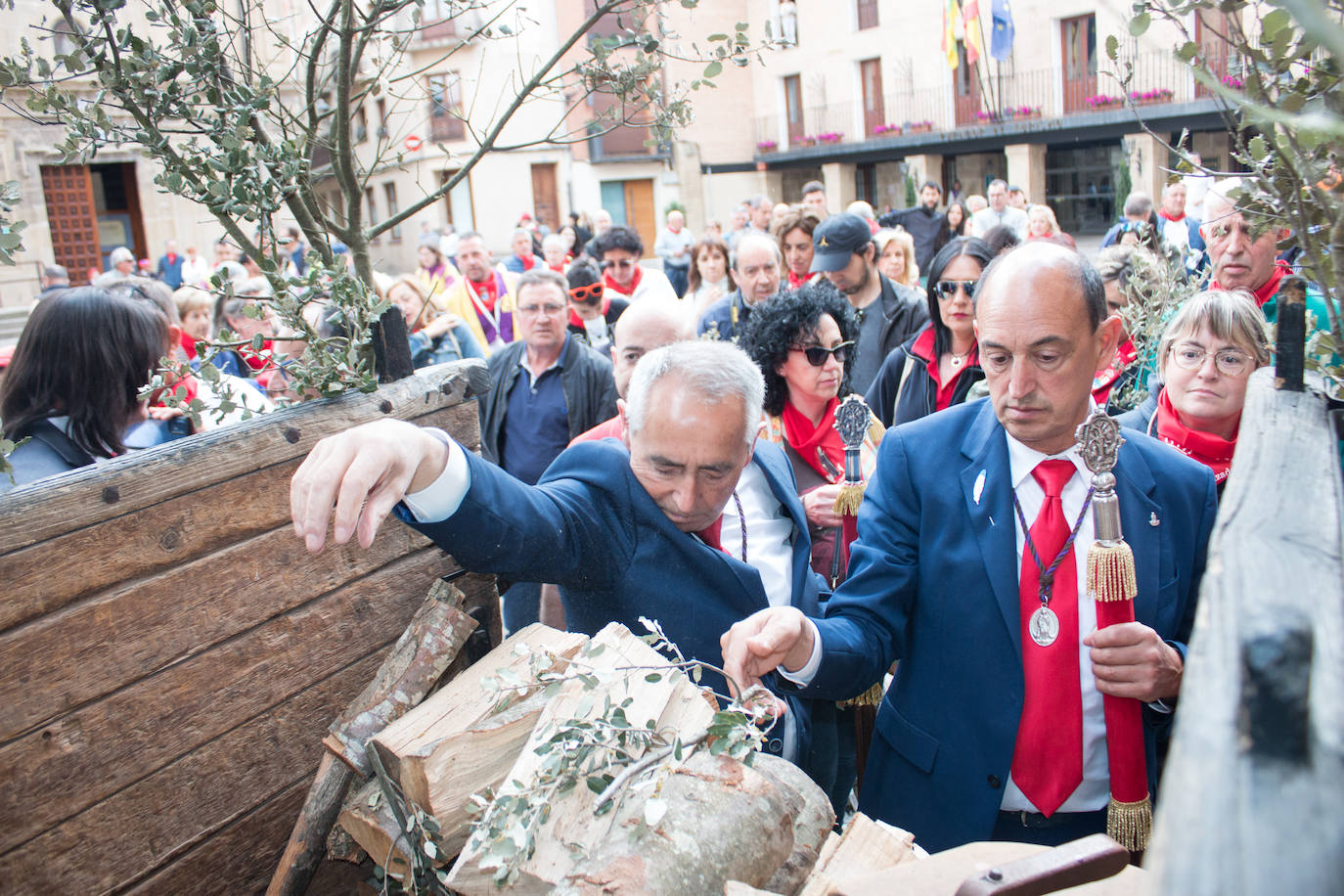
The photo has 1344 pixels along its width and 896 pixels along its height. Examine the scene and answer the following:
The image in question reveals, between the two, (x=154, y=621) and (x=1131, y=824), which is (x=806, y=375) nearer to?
(x=1131, y=824)

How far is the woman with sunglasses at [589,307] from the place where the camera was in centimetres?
677

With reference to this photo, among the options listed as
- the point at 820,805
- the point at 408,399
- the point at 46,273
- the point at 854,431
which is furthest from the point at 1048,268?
the point at 46,273

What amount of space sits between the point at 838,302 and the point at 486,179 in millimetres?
30036

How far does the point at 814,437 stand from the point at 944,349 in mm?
1006

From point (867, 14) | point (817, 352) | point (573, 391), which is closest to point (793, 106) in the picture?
point (867, 14)

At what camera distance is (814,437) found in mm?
3707

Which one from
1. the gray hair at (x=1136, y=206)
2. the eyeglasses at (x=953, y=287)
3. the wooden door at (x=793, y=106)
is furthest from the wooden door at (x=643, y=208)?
the eyeglasses at (x=953, y=287)

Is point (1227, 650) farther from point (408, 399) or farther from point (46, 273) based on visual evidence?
point (46, 273)

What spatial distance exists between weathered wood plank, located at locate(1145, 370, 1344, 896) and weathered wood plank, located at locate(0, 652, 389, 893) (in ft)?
5.22

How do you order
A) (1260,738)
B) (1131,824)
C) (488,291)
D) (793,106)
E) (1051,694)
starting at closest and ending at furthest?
(1260,738) → (1131,824) → (1051,694) → (488,291) → (793,106)

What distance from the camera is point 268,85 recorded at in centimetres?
212

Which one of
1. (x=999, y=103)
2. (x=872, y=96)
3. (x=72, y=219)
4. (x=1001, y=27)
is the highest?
(x=1001, y=27)

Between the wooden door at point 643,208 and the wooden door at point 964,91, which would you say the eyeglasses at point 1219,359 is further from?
the wooden door at point 643,208

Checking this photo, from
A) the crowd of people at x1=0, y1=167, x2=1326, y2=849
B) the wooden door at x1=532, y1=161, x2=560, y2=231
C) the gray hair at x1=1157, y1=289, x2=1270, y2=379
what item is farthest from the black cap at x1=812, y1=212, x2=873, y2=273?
the wooden door at x1=532, y1=161, x2=560, y2=231
